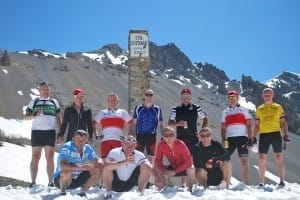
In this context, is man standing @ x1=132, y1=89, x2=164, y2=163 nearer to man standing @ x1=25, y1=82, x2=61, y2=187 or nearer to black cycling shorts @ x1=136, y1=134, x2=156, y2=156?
black cycling shorts @ x1=136, y1=134, x2=156, y2=156

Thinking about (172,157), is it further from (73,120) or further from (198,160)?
(73,120)

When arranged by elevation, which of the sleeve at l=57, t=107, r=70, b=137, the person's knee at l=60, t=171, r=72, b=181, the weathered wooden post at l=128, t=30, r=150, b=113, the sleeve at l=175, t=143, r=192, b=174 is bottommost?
the person's knee at l=60, t=171, r=72, b=181

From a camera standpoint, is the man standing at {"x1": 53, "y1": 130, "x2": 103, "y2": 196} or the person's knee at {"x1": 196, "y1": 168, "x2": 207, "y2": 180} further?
the person's knee at {"x1": 196, "y1": 168, "x2": 207, "y2": 180}

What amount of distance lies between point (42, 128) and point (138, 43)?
16.2 feet

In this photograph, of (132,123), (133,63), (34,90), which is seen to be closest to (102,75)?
(34,90)

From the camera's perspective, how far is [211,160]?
287 inches

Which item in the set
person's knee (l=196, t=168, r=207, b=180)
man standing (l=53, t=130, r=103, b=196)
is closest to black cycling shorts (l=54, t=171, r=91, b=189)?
man standing (l=53, t=130, r=103, b=196)

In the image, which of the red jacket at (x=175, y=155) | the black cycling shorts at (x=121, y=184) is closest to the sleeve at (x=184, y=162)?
the red jacket at (x=175, y=155)

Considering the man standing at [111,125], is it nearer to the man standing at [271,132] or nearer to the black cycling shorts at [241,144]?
the black cycling shorts at [241,144]

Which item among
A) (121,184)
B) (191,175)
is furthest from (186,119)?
(121,184)

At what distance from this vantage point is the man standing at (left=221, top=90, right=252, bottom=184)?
8148 mm

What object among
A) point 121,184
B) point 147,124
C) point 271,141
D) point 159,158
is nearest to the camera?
point 121,184

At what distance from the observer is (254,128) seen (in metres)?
8.36

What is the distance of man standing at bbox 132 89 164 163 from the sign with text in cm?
404
